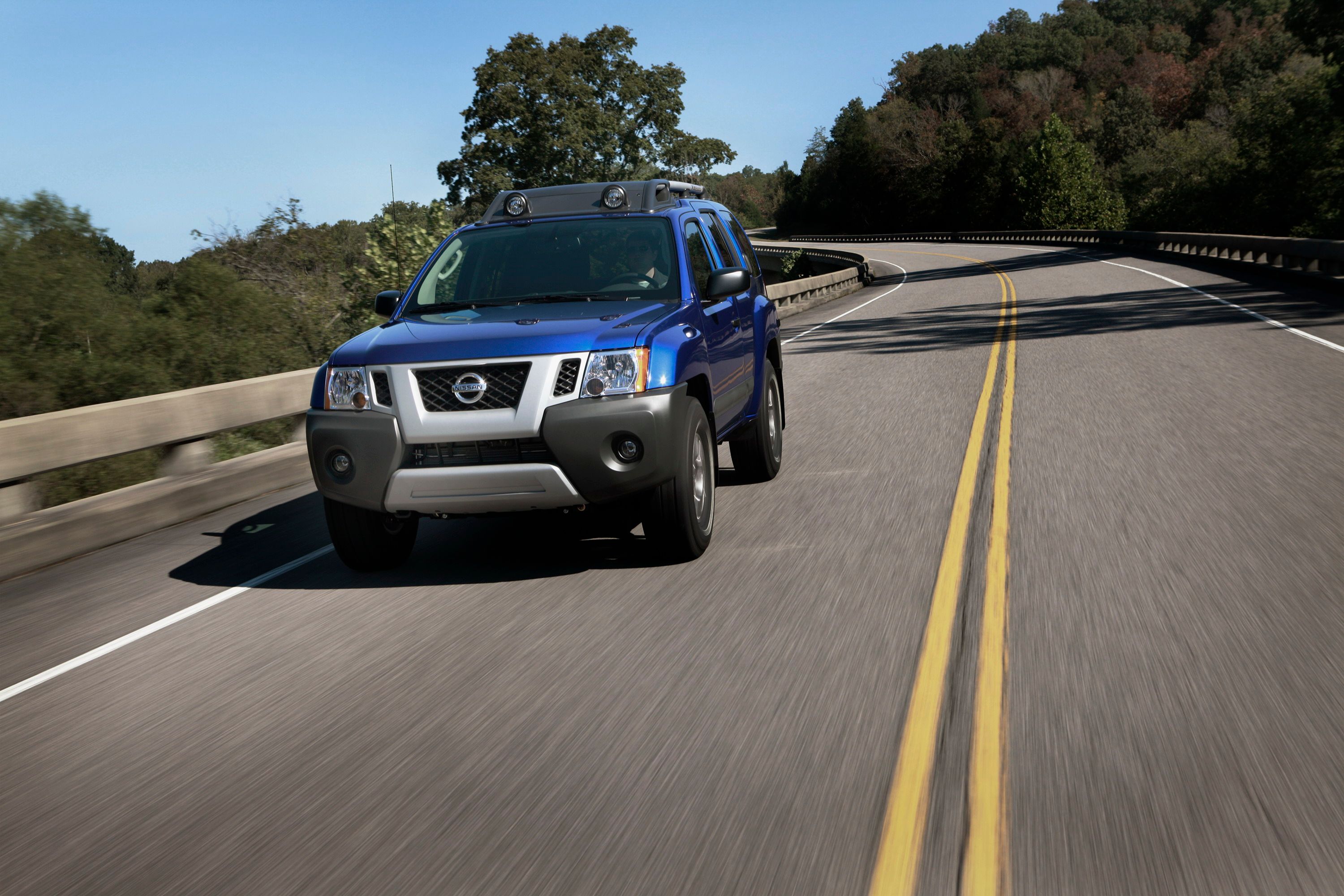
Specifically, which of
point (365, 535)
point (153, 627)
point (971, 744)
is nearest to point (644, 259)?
point (365, 535)

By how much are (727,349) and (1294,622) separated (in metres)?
3.81

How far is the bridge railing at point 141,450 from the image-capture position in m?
7.56

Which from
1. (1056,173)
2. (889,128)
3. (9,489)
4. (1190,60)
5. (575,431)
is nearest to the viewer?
(575,431)

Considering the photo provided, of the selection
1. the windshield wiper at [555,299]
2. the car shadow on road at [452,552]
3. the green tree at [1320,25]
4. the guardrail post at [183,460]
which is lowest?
the car shadow on road at [452,552]

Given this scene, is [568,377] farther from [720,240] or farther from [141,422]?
[141,422]

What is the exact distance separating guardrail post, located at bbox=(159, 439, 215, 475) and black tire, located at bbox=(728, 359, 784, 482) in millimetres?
4190

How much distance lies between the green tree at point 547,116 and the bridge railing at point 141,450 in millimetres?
53479

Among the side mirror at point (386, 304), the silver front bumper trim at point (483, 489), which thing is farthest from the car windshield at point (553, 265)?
the silver front bumper trim at point (483, 489)

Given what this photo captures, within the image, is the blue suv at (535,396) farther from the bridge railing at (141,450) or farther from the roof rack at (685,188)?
the bridge railing at (141,450)

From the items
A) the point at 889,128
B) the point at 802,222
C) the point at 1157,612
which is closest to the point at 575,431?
the point at 1157,612

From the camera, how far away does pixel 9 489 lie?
767cm

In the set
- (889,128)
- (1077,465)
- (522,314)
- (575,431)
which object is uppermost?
(889,128)

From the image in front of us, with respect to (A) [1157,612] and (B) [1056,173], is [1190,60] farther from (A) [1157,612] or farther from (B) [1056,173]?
(A) [1157,612]

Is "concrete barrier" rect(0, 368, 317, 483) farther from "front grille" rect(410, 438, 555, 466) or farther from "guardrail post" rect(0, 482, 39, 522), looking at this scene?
"front grille" rect(410, 438, 555, 466)
